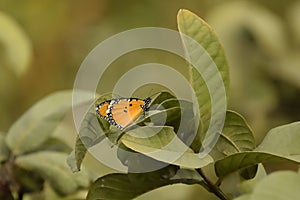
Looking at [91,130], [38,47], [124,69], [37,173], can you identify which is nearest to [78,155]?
[91,130]

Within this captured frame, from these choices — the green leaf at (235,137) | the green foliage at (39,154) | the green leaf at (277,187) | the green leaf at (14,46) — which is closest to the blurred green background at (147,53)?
the green leaf at (14,46)

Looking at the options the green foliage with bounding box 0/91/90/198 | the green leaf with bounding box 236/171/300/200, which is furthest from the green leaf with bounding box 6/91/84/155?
the green leaf with bounding box 236/171/300/200

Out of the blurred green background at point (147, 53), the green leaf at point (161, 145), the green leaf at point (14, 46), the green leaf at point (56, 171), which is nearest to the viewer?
the green leaf at point (161, 145)

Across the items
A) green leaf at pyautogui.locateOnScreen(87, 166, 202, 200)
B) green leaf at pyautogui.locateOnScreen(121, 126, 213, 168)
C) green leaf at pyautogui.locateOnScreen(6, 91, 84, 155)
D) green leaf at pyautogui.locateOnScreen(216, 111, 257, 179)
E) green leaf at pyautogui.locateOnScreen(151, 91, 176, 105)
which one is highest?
green leaf at pyautogui.locateOnScreen(151, 91, 176, 105)

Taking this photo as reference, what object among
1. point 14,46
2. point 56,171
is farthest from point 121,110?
point 14,46

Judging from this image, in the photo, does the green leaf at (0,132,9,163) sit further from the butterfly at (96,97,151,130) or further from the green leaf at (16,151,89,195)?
the butterfly at (96,97,151,130)

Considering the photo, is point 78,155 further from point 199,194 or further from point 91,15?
point 91,15

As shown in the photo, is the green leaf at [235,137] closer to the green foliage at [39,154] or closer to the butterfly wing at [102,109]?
the butterfly wing at [102,109]
